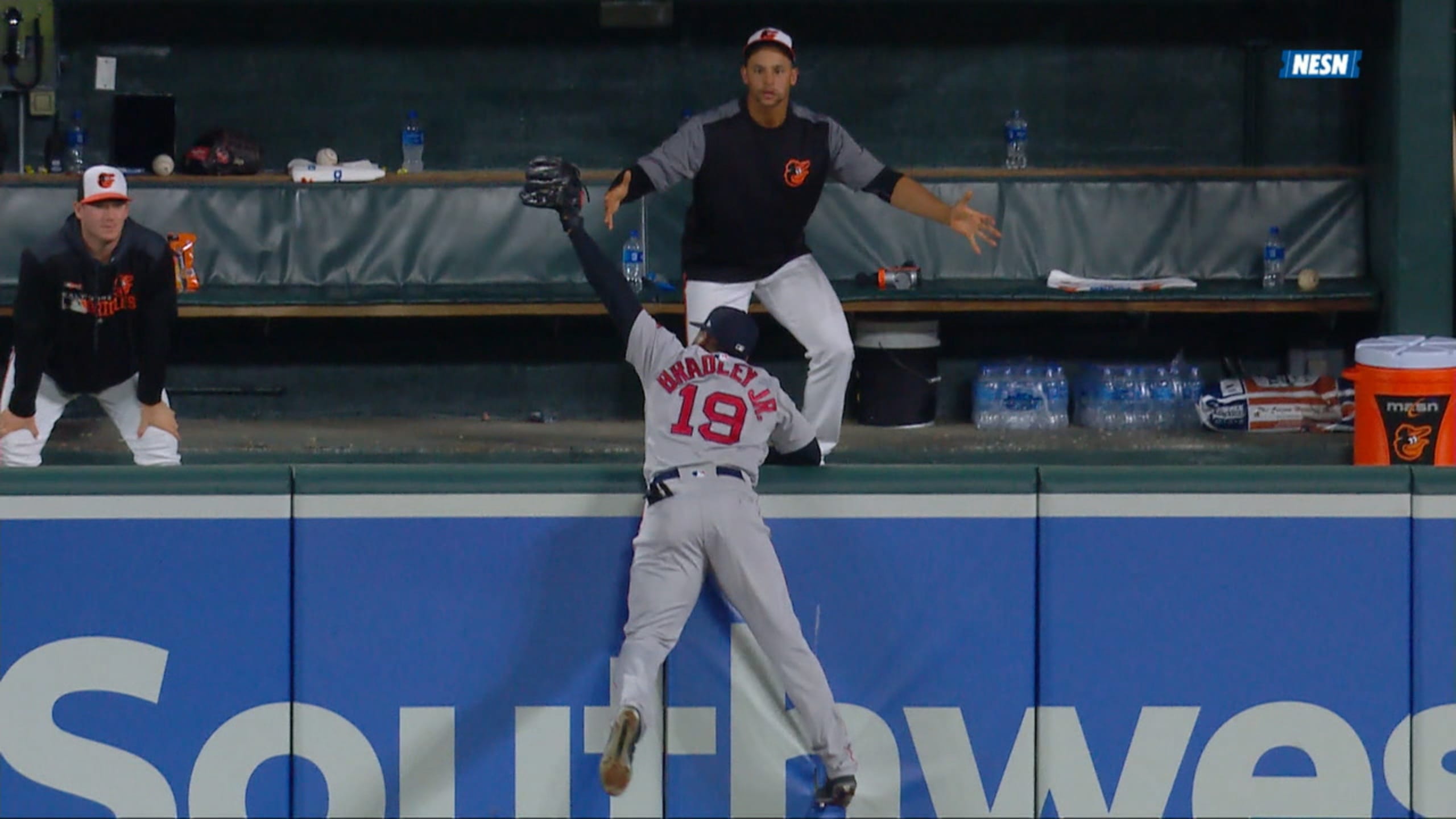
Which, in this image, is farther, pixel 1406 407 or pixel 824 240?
pixel 824 240

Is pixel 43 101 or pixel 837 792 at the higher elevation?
pixel 43 101

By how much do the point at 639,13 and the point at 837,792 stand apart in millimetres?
6806

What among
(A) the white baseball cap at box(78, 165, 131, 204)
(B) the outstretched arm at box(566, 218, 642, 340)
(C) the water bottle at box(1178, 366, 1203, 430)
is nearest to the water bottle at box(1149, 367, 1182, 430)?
(C) the water bottle at box(1178, 366, 1203, 430)

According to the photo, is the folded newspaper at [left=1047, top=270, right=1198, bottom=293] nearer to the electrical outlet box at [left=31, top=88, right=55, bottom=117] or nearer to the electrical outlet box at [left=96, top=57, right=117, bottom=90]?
the electrical outlet box at [left=96, top=57, right=117, bottom=90]

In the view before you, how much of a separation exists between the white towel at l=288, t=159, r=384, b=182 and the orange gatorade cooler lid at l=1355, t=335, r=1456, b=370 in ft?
20.6

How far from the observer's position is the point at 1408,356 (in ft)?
28.0

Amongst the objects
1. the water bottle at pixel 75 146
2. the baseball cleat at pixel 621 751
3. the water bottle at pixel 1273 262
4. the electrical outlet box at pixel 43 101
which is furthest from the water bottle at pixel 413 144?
the baseball cleat at pixel 621 751

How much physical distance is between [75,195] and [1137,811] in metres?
7.98

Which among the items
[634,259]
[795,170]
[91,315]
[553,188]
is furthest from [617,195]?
[634,259]

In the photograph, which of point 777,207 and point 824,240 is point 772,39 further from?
point 824,240

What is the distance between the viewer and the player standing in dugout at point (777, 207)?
29.8 feet

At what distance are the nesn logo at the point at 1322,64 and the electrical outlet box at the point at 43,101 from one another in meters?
7.79

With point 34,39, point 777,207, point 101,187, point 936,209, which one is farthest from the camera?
point 34,39

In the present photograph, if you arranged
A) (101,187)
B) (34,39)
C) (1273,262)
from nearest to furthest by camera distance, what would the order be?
(101,187)
(34,39)
(1273,262)
